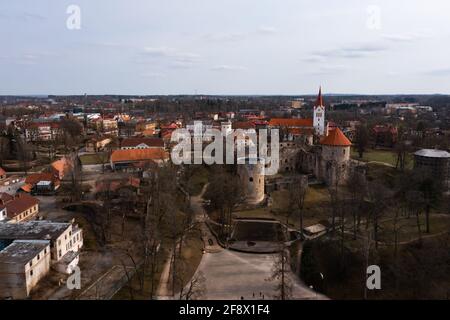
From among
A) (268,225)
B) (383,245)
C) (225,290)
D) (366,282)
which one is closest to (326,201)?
(268,225)

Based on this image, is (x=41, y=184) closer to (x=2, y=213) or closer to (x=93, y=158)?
(x=2, y=213)

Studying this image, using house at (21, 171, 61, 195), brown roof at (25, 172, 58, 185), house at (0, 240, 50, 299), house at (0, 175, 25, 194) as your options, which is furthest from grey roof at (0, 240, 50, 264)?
house at (0, 175, 25, 194)

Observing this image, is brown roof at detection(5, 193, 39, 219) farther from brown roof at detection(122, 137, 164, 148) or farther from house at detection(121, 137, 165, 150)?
brown roof at detection(122, 137, 164, 148)

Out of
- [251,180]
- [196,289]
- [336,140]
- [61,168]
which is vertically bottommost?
[196,289]

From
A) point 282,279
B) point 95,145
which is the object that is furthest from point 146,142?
point 282,279

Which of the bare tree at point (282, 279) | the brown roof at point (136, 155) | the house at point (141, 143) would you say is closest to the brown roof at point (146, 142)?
the house at point (141, 143)
